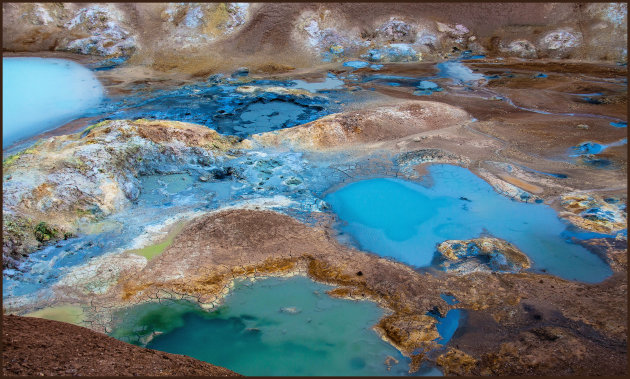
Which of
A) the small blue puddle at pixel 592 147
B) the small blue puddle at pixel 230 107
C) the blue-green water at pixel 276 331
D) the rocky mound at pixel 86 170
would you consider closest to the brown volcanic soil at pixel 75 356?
the blue-green water at pixel 276 331

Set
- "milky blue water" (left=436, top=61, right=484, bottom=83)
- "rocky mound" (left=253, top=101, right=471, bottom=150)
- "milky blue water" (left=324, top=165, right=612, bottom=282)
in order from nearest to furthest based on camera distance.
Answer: "milky blue water" (left=324, top=165, right=612, bottom=282), "rocky mound" (left=253, top=101, right=471, bottom=150), "milky blue water" (left=436, top=61, right=484, bottom=83)

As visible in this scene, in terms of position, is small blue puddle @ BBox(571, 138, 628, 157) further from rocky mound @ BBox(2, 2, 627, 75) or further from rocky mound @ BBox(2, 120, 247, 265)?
rocky mound @ BBox(2, 120, 247, 265)

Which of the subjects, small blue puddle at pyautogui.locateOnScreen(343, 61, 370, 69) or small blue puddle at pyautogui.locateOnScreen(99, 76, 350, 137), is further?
small blue puddle at pyautogui.locateOnScreen(343, 61, 370, 69)

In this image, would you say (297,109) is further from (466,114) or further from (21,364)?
(21,364)

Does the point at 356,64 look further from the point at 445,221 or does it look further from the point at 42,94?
the point at 42,94

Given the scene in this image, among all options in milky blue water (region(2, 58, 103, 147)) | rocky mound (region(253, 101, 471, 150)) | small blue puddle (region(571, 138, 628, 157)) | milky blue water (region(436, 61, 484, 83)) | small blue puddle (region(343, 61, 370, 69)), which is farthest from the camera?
small blue puddle (region(343, 61, 370, 69))

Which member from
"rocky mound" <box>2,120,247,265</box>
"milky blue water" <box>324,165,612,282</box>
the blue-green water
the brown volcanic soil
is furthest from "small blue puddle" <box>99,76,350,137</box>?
the brown volcanic soil

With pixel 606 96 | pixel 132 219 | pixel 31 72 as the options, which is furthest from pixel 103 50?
pixel 606 96
